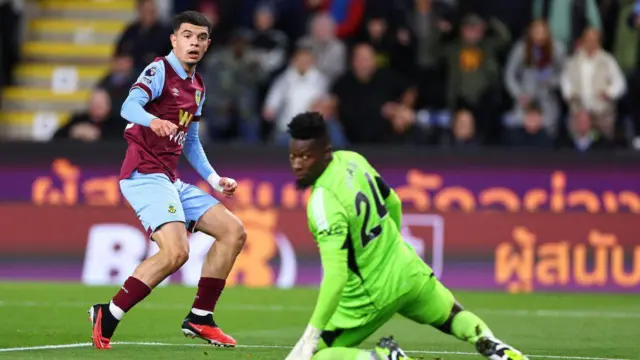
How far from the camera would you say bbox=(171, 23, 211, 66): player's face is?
979 centimetres

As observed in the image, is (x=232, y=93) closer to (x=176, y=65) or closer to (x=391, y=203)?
(x=176, y=65)

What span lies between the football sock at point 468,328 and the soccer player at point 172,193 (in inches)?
89.4

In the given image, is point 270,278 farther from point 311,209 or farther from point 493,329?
point 311,209

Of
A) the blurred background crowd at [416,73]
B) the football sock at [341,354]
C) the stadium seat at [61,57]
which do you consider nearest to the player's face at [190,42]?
the football sock at [341,354]

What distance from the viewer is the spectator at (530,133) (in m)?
17.1

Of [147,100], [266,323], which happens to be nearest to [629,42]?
[266,323]

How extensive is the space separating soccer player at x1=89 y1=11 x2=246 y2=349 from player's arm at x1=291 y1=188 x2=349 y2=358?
204 cm

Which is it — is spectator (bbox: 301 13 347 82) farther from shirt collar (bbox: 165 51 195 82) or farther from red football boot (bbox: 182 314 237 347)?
red football boot (bbox: 182 314 237 347)

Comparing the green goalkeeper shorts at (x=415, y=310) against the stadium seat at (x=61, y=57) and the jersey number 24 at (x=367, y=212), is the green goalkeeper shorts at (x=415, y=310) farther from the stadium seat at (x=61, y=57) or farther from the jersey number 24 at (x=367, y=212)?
the stadium seat at (x=61, y=57)

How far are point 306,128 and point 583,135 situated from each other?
9.56 m

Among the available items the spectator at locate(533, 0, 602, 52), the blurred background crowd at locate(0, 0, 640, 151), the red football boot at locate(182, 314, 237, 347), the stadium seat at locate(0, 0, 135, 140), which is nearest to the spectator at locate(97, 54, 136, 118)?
the blurred background crowd at locate(0, 0, 640, 151)

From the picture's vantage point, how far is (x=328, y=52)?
18375mm

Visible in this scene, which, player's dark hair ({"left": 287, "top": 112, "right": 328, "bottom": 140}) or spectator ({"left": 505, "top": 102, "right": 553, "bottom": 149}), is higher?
spectator ({"left": 505, "top": 102, "right": 553, "bottom": 149})

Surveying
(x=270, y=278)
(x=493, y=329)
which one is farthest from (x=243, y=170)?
(x=493, y=329)
